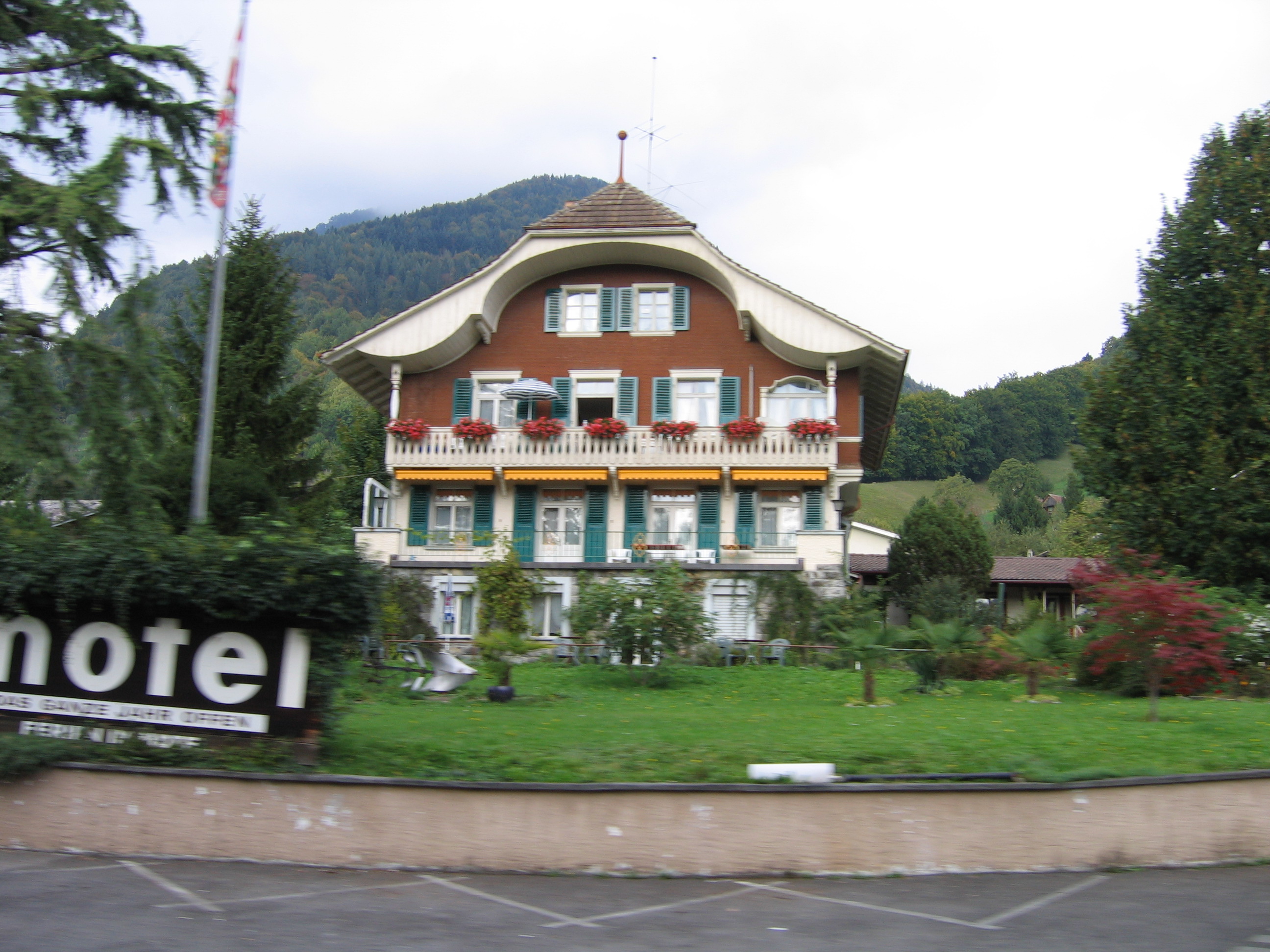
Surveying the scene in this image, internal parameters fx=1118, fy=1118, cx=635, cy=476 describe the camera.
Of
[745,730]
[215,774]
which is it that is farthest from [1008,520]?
[215,774]

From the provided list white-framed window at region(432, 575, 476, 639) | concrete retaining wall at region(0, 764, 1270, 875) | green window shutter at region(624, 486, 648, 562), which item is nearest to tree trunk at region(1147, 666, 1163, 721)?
concrete retaining wall at region(0, 764, 1270, 875)

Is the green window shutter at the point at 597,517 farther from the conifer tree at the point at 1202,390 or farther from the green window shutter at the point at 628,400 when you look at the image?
the conifer tree at the point at 1202,390

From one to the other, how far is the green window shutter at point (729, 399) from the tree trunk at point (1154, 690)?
16599mm

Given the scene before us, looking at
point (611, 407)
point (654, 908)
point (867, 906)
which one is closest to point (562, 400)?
point (611, 407)

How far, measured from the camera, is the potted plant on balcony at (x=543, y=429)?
29406 millimetres

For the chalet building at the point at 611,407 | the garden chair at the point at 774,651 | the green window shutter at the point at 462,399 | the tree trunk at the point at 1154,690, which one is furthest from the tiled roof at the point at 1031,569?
the tree trunk at the point at 1154,690

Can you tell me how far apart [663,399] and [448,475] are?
6.18 metres

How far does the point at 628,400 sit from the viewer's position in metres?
30.8

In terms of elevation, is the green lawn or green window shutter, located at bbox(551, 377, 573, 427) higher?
green window shutter, located at bbox(551, 377, 573, 427)

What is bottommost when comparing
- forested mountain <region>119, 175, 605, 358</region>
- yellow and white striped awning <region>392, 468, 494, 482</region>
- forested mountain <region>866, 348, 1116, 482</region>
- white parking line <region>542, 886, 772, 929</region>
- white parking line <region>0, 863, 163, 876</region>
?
white parking line <region>0, 863, 163, 876</region>

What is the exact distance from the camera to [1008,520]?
89.8 metres

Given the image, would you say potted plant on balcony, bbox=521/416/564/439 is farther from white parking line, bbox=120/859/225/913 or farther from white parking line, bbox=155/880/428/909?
white parking line, bbox=155/880/428/909

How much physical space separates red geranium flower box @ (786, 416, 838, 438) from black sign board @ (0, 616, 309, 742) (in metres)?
20.3

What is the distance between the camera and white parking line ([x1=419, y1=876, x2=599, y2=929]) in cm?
758
